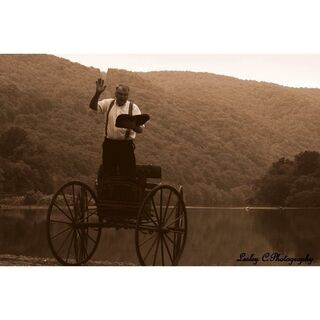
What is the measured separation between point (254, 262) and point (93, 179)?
2.27 m

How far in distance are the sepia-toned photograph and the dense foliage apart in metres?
0.02

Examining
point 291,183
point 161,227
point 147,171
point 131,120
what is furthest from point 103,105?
point 291,183

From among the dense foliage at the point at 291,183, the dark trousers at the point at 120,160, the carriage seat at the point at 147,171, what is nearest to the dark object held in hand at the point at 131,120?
the dark trousers at the point at 120,160

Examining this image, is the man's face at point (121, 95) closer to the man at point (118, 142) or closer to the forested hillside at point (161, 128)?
the man at point (118, 142)

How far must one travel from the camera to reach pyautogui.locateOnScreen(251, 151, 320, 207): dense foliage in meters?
11.4

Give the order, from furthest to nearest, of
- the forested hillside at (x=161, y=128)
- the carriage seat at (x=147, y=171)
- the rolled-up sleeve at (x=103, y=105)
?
the forested hillside at (x=161, y=128) < the rolled-up sleeve at (x=103, y=105) < the carriage seat at (x=147, y=171)

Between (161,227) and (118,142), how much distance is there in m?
1.15

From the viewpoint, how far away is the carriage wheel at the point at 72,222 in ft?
33.8

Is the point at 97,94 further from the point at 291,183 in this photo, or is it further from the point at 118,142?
the point at 291,183

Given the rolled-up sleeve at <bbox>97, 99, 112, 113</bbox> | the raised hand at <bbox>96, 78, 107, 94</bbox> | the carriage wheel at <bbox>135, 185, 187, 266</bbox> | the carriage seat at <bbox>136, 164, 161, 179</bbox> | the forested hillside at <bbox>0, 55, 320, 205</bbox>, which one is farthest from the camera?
A: the forested hillside at <bbox>0, 55, 320, 205</bbox>

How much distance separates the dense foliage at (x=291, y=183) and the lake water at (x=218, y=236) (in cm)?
15

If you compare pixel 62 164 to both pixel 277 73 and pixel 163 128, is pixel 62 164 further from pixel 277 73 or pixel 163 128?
pixel 277 73

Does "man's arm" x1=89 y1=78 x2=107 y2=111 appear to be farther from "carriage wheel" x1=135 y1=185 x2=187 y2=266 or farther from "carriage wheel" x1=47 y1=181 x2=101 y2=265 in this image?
"carriage wheel" x1=135 y1=185 x2=187 y2=266

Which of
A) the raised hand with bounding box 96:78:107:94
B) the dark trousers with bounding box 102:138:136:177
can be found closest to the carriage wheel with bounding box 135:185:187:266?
the dark trousers with bounding box 102:138:136:177
